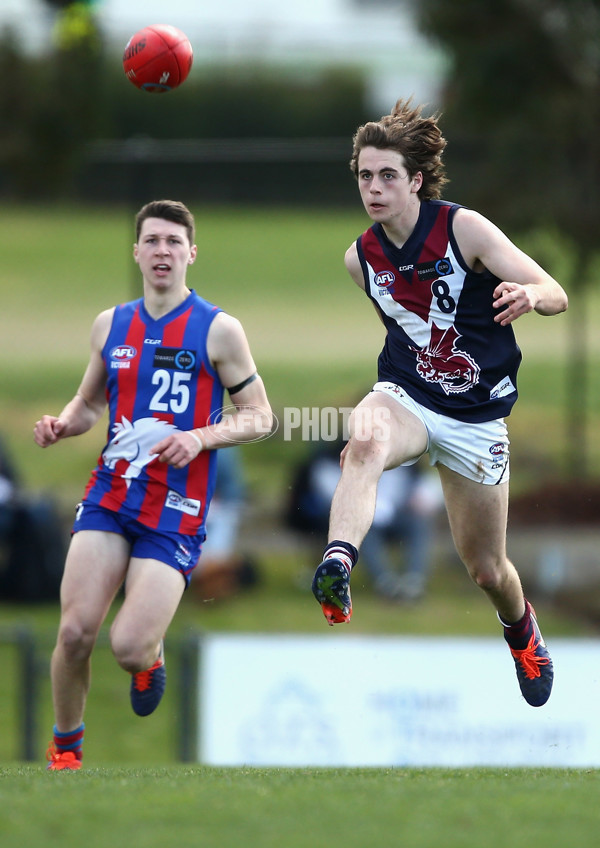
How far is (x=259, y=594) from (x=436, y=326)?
6.02 m

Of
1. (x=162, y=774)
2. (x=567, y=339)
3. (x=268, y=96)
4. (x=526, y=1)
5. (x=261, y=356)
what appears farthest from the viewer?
(x=268, y=96)

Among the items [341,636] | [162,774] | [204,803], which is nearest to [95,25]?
[341,636]

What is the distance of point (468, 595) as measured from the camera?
36.0 feet

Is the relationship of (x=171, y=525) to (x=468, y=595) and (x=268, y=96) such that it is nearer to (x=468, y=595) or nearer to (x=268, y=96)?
(x=468, y=595)

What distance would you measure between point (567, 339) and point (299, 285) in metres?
3.25

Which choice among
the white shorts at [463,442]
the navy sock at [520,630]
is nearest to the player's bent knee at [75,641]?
the white shorts at [463,442]

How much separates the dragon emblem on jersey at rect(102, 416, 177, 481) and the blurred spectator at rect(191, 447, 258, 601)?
4120 mm

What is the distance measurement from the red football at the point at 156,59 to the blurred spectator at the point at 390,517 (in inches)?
180

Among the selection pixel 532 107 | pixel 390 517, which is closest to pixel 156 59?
pixel 390 517

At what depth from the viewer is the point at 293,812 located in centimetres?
414

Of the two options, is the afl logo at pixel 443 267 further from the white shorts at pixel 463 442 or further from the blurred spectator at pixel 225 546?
the blurred spectator at pixel 225 546

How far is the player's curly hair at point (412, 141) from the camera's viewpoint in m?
5.41

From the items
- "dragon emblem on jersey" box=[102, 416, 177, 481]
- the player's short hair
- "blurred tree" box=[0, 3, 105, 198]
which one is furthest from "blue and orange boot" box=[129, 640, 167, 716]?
"blurred tree" box=[0, 3, 105, 198]

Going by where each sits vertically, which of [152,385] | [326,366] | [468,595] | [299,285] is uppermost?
[299,285]
